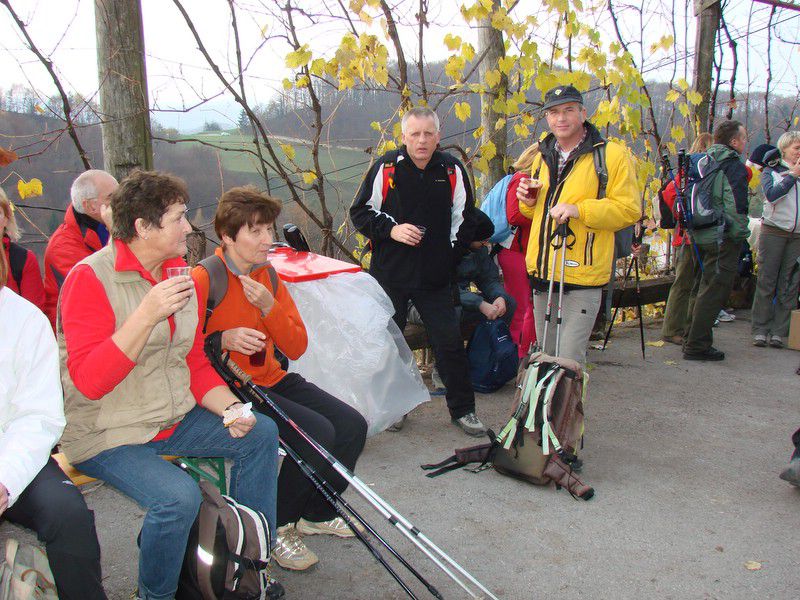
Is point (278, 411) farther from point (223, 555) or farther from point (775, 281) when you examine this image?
point (775, 281)

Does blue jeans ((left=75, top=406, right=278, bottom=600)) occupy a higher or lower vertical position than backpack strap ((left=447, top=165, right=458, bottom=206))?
lower

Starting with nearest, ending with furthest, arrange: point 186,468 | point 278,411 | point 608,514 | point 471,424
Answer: point 186,468 < point 278,411 < point 608,514 < point 471,424

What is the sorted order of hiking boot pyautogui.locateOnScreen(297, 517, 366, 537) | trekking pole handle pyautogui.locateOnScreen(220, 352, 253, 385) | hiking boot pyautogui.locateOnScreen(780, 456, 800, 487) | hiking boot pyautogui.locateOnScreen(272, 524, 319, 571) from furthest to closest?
Answer: hiking boot pyautogui.locateOnScreen(780, 456, 800, 487) → hiking boot pyautogui.locateOnScreen(297, 517, 366, 537) → hiking boot pyautogui.locateOnScreen(272, 524, 319, 571) → trekking pole handle pyautogui.locateOnScreen(220, 352, 253, 385)

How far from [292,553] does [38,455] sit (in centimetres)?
119

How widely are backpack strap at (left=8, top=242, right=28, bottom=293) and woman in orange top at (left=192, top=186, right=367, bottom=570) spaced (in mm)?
1315

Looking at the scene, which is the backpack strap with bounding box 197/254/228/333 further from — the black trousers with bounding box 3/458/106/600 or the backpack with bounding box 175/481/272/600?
the black trousers with bounding box 3/458/106/600

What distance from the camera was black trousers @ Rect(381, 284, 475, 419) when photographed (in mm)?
4336

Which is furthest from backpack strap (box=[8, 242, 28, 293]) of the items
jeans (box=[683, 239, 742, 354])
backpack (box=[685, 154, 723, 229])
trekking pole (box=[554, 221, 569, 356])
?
jeans (box=[683, 239, 742, 354])

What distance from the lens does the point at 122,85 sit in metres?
3.82

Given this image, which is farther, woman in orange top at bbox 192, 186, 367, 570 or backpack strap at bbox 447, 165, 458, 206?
backpack strap at bbox 447, 165, 458, 206

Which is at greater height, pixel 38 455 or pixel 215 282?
pixel 215 282

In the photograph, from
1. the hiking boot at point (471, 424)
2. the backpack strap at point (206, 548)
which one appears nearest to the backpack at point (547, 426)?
the hiking boot at point (471, 424)

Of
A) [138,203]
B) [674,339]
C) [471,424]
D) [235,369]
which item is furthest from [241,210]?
[674,339]

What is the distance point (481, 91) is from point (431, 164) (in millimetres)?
1744
